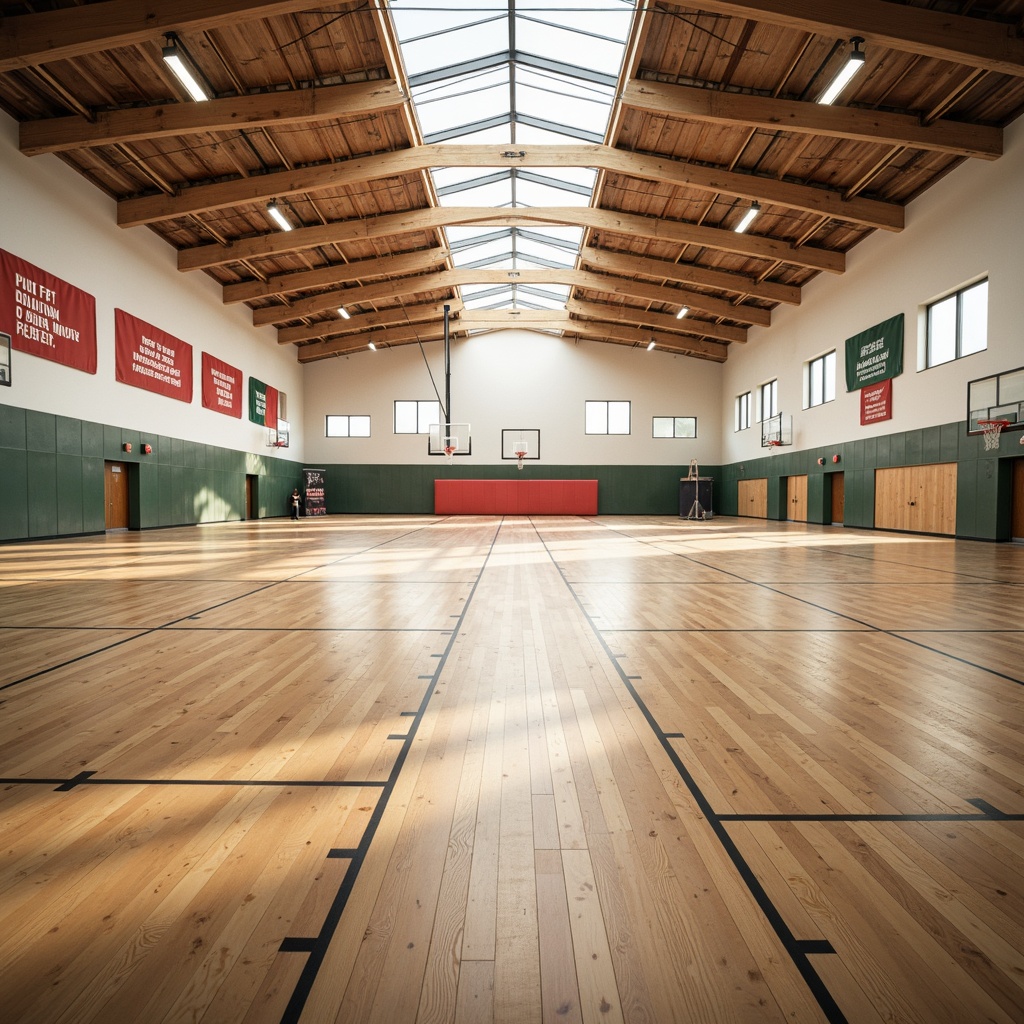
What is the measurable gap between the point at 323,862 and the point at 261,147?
14162 millimetres

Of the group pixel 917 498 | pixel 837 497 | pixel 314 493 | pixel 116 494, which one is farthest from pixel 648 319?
pixel 116 494

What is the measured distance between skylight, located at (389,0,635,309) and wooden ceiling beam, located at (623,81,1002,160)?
200 cm

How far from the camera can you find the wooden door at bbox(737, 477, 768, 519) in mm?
23109

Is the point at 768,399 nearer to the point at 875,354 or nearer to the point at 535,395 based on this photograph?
the point at 875,354

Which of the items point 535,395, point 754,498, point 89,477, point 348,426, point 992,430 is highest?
point 535,395

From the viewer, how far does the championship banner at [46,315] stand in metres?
10.7

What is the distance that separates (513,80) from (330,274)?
8.53 metres

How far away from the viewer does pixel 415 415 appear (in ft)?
88.7

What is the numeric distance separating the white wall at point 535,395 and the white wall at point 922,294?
620 cm

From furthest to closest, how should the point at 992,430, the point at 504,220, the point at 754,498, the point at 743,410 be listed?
1. the point at 743,410
2. the point at 754,498
3. the point at 504,220
4. the point at 992,430

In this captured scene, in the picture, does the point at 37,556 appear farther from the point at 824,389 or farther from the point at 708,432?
the point at 708,432

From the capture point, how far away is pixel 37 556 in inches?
371

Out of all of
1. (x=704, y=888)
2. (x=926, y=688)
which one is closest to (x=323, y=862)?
(x=704, y=888)

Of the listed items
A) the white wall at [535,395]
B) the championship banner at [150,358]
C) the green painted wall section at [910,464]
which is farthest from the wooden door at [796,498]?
the championship banner at [150,358]
